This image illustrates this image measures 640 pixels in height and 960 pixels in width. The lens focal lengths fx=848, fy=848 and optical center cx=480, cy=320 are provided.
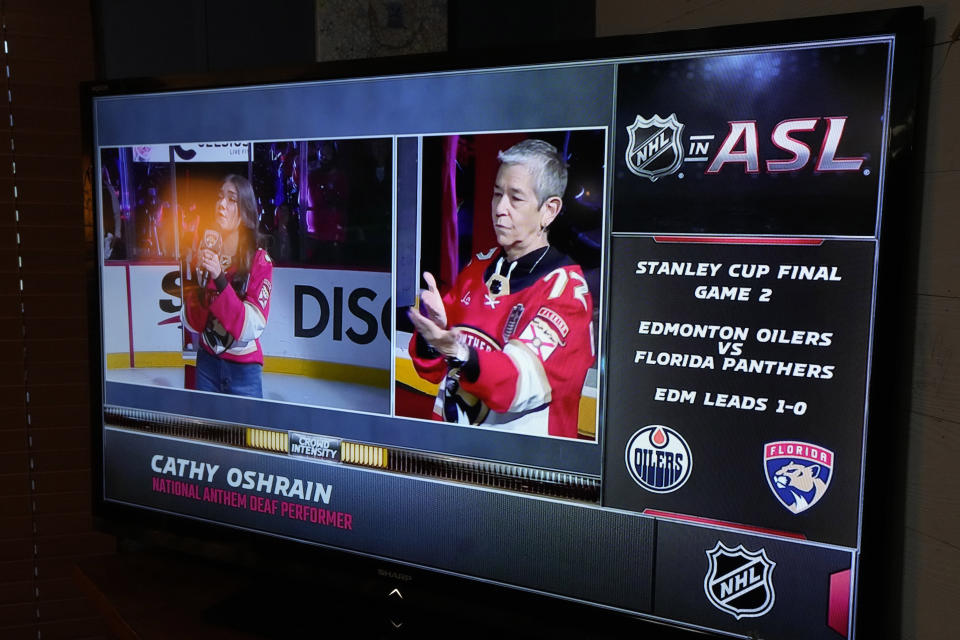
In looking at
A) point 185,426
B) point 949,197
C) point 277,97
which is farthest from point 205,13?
point 949,197

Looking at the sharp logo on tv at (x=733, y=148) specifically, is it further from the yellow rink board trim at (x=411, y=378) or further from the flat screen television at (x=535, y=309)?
the yellow rink board trim at (x=411, y=378)

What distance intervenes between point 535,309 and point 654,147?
0.30m

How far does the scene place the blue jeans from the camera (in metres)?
1.55

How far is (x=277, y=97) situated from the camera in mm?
1474

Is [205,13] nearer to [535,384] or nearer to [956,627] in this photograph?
[535,384]

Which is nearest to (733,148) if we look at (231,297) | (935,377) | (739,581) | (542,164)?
(542,164)

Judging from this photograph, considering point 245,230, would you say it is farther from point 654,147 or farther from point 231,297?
point 654,147

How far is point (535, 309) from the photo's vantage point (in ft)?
4.25

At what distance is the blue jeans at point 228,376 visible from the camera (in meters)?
1.55

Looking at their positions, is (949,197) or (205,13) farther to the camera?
(205,13)

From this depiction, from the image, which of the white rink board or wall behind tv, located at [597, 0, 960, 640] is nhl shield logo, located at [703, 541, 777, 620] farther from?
the white rink board

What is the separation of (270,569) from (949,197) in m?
1.27

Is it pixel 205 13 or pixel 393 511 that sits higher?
pixel 205 13

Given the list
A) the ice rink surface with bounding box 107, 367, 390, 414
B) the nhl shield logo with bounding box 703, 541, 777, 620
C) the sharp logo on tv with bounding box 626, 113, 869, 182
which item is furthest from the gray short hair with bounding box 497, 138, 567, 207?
the nhl shield logo with bounding box 703, 541, 777, 620
